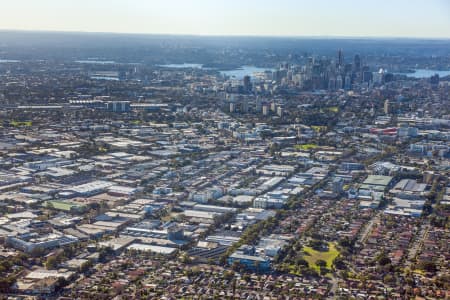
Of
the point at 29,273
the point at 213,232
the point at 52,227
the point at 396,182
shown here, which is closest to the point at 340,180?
the point at 396,182

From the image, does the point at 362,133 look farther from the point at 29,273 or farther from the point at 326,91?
the point at 29,273

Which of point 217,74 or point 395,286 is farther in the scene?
point 217,74

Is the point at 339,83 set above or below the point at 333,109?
above

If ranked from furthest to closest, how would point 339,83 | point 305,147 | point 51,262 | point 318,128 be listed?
1. point 339,83
2. point 318,128
3. point 305,147
4. point 51,262

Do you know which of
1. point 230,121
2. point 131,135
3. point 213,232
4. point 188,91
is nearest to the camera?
point 213,232

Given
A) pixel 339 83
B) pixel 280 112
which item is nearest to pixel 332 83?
pixel 339 83

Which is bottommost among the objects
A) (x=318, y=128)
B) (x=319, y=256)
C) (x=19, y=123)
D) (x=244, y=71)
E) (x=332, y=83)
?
(x=319, y=256)

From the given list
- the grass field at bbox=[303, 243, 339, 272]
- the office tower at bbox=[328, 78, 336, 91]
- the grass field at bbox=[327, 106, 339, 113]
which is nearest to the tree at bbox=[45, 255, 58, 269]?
the grass field at bbox=[303, 243, 339, 272]

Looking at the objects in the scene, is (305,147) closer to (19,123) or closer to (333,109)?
(333,109)

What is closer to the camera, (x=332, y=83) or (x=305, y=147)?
(x=305, y=147)
